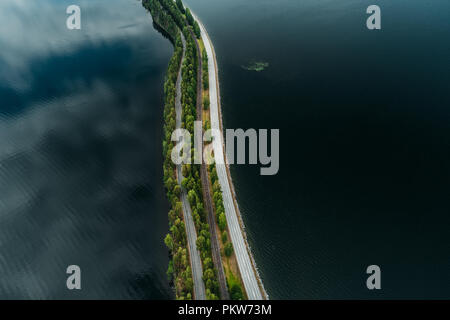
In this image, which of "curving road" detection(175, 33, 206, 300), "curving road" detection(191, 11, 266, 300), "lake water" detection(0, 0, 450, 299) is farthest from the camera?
"lake water" detection(0, 0, 450, 299)

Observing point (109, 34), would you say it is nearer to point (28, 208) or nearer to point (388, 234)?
point (28, 208)

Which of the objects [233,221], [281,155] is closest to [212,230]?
[233,221]

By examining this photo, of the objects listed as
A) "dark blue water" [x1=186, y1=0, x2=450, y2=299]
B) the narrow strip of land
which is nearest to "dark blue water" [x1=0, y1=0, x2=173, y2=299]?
the narrow strip of land

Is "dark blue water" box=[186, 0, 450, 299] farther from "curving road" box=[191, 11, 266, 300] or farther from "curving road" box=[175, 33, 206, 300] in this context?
"curving road" box=[175, 33, 206, 300]

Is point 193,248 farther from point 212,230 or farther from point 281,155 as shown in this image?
point 281,155

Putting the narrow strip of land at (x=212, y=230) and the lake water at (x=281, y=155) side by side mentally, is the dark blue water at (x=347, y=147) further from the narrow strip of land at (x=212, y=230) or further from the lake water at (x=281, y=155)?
the narrow strip of land at (x=212, y=230)

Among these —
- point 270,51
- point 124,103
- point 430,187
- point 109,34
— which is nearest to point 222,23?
point 270,51
